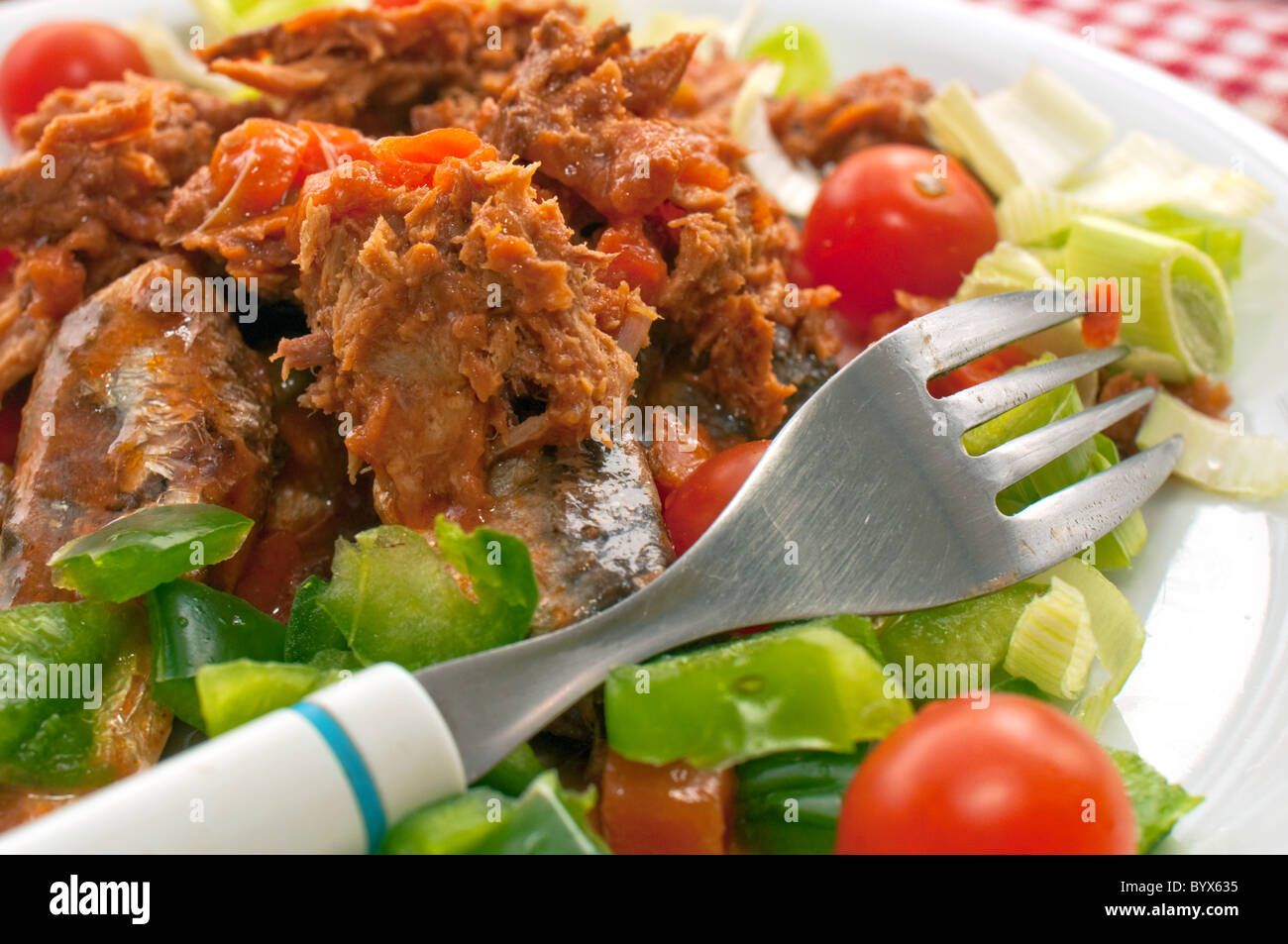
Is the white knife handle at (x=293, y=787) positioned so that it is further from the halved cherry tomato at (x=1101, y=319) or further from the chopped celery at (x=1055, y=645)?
the halved cherry tomato at (x=1101, y=319)

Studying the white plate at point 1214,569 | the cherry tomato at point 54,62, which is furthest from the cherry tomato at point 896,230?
the cherry tomato at point 54,62

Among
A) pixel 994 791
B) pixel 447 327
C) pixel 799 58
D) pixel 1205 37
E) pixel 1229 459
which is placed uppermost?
pixel 1205 37

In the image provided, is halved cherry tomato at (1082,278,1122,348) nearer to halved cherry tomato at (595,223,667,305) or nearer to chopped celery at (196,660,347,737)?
halved cherry tomato at (595,223,667,305)

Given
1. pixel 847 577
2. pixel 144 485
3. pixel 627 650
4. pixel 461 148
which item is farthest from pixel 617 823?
pixel 461 148

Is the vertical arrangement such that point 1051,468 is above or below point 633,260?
below

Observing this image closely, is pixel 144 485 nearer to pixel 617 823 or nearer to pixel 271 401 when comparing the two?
pixel 271 401

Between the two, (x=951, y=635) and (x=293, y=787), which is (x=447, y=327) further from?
(x=951, y=635)

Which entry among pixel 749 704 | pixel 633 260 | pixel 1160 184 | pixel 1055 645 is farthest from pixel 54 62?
pixel 1055 645
